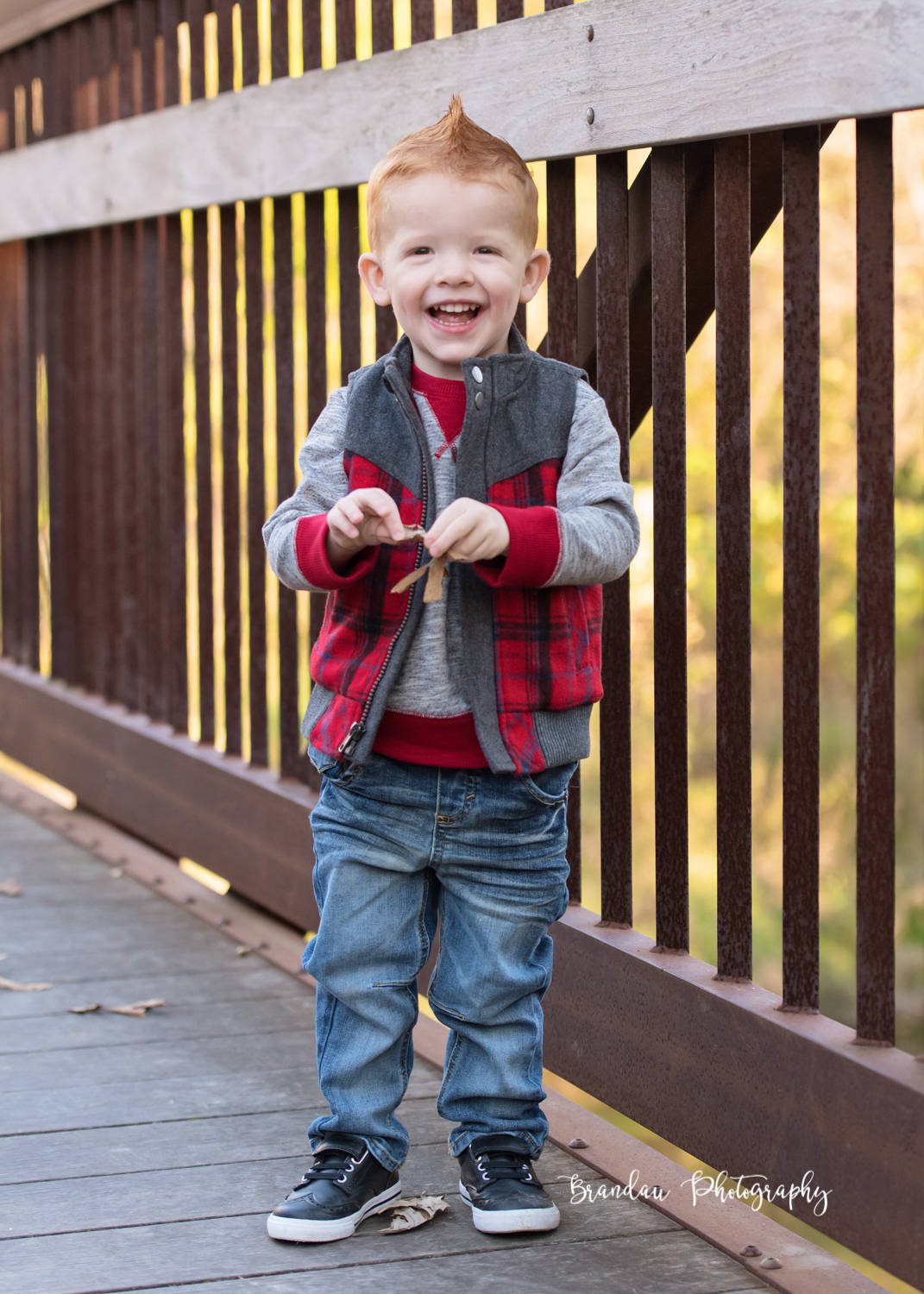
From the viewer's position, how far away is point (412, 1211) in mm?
1977

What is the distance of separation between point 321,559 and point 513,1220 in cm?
82

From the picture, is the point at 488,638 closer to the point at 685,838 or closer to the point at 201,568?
the point at 685,838

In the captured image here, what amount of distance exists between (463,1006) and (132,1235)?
48 centimetres

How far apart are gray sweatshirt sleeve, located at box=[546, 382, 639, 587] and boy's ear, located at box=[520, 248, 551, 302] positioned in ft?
0.42

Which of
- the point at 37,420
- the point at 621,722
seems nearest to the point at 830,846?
the point at 37,420

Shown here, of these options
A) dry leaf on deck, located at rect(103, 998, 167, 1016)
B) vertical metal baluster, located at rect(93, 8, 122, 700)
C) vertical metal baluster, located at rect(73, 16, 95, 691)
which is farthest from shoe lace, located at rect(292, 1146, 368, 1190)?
vertical metal baluster, located at rect(73, 16, 95, 691)

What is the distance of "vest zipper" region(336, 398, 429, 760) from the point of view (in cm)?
187

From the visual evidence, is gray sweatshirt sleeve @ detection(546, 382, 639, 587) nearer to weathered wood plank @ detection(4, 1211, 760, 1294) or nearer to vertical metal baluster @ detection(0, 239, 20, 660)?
weathered wood plank @ detection(4, 1211, 760, 1294)

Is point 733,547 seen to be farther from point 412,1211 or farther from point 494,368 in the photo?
point 412,1211

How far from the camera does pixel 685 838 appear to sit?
2.19 m

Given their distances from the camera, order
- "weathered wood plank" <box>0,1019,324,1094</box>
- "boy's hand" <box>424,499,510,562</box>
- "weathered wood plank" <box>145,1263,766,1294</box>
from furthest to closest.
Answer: "weathered wood plank" <box>0,1019,324,1094</box> → "weathered wood plank" <box>145,1263,766,1294</box> → "boy's hand" <box>424,499,510,562</box>

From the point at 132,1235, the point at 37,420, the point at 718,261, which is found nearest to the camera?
the point at 132,1235

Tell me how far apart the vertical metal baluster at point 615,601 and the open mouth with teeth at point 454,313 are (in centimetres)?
43

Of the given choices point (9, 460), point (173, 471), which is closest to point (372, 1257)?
point (173, 471)
